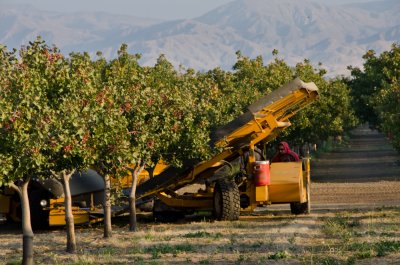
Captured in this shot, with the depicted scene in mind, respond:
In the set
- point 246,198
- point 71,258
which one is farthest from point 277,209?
point 71,258

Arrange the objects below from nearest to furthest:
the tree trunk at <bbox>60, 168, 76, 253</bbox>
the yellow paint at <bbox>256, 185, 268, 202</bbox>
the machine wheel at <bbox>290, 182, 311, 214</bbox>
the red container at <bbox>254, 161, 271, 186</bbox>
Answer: the tree trunk at <bbox>60, 168, 76, 253</bbox>, the red container at <bbox>254, 161, 271, 186</bbox>, the yellow paint at <bbox>256, 185, 268, 202</bbox>, the machine wheel at <bbox>290, 182, 311, 214</bbox>

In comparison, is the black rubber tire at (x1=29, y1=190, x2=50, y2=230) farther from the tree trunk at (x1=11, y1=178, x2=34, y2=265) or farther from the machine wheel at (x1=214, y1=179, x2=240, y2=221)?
the tree trunk at (x1=11, y1=178, x2=34, y2=265)

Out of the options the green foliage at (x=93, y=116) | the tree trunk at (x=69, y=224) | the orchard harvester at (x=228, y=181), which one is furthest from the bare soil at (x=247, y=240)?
the green foliage at (x=93, y=116)

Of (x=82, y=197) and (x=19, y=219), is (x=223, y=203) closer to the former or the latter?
(x=82, y=197)

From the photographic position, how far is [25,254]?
59.2ft

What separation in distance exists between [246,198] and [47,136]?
1128cm

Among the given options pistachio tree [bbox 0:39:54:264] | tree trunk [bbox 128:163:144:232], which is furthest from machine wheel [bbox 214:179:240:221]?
pistachio tree [bbox 0:39:54:264]

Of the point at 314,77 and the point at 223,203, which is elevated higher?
the point at 314,77

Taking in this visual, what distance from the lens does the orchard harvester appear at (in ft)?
88.5

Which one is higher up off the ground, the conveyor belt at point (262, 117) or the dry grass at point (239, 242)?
the conveyor belt at point (262, 117)

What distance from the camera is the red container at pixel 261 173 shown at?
26750 millimetres

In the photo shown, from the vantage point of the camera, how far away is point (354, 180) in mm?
55125

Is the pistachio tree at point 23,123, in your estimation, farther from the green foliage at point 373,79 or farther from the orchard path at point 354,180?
the green foliage at point 373,79

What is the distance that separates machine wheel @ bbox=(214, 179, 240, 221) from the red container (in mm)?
685
